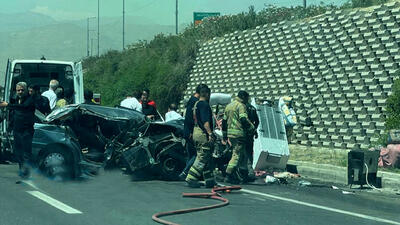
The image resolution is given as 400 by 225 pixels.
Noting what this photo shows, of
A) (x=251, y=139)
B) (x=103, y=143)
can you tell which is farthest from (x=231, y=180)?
(x=103, y=143)

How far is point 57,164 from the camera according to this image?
45.2ft

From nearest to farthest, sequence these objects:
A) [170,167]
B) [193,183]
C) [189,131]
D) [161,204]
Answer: [161,204]
[193,183]
[189,131]
[170,167]

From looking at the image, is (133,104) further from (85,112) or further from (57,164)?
(57,164)

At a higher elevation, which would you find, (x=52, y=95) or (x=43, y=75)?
(x=43, y=75)

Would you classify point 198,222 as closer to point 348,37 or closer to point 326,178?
point 326,178

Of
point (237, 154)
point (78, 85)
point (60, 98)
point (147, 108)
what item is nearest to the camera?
point (237, 154)

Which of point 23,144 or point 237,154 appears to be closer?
point 23,144

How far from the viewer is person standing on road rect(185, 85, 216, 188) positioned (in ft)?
42.4

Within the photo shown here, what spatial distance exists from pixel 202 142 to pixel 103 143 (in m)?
2.51

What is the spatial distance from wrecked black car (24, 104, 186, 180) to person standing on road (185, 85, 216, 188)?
1.13 m

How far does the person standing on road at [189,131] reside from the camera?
1332cm

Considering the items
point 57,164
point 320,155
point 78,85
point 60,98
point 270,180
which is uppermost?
point 78,85

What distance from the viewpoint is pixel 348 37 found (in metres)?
23.5

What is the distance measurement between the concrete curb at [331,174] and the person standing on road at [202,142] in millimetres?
3476
